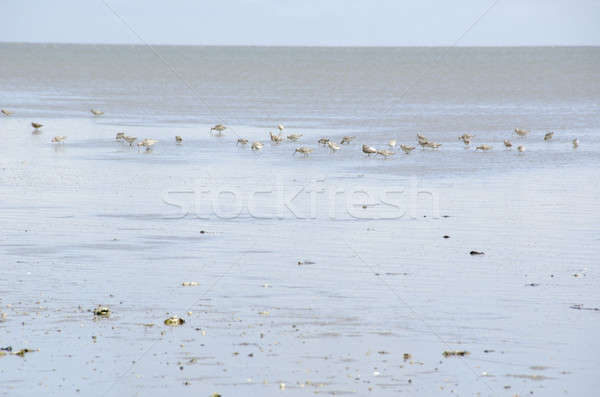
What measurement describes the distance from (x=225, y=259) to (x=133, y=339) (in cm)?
402

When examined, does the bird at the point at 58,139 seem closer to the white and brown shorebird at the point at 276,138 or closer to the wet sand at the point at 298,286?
the white and brown shorebird at the point at 276,138

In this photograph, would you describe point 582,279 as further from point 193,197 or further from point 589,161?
point 589,161

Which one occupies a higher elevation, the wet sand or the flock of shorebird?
the flock of shorebird

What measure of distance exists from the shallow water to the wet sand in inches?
1.3

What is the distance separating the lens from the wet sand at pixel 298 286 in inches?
362

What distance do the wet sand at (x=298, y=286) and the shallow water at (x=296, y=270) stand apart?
1.3 inches

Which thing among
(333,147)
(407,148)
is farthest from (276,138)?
(407,148)

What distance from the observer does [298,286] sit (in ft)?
40.8

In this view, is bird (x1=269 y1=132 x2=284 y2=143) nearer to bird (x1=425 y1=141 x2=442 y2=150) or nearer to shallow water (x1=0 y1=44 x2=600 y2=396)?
shallow water (x1=0 y1=44 x2=600 y2=396)

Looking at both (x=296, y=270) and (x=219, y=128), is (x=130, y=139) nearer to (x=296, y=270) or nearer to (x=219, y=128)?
(x=219, y=128)

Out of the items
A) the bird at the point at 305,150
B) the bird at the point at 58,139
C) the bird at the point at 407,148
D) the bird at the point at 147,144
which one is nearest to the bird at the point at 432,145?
the bird at the point at 407,148

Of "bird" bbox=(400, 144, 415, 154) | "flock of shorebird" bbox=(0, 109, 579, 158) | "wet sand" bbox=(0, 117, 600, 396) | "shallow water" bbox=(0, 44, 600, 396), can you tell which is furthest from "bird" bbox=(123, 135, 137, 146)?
"bird" bbox=(400, 144, 415, 154)

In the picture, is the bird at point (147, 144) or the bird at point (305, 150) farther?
the bird at point (147, 144)

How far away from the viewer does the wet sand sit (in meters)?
9.20
